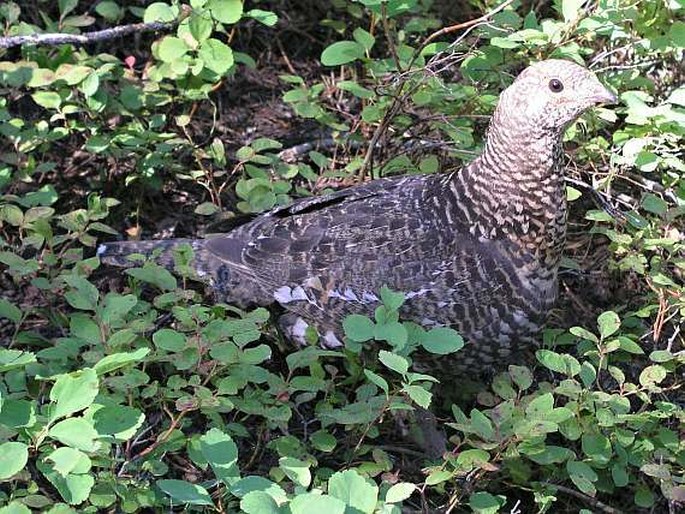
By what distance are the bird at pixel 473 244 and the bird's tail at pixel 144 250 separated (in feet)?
1.83

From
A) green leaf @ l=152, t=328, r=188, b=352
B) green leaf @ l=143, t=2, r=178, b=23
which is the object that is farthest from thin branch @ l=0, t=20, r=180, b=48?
green leaf @ l=152, t=328, r=188, b=352

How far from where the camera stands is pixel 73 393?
2596 millimetres

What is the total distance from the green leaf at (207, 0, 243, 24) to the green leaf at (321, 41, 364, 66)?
1.35ft

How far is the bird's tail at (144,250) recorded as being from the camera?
455cm

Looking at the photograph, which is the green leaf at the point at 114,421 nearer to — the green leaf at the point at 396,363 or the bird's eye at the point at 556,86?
the green leaf at the point at 396,363

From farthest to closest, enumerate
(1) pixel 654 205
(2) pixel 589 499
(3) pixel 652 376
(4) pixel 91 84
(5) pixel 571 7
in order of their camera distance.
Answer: (4) pixel 91 84
(1) pixel 654 205
(5) pixel 571 7
(2) pixel 589 499
(3) pixel 652 376

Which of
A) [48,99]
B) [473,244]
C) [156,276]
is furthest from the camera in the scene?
[48,99]

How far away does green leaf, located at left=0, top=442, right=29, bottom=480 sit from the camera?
252cm

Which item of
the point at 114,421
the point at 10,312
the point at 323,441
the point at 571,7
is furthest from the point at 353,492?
the point at 571,7

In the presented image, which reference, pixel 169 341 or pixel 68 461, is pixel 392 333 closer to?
pixel 169 341

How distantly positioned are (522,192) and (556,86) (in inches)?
15.8

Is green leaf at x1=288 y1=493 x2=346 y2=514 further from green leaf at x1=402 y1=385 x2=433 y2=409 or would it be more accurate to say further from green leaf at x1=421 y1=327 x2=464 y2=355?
green leaf at x1=421 y1=327 x2=464 y2=355

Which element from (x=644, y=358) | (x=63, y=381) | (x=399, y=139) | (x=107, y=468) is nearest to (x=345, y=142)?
(x=399, y=139)

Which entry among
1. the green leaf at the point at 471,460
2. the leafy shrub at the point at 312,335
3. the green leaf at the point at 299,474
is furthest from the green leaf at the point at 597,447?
the green leaf at the point at 299,474
